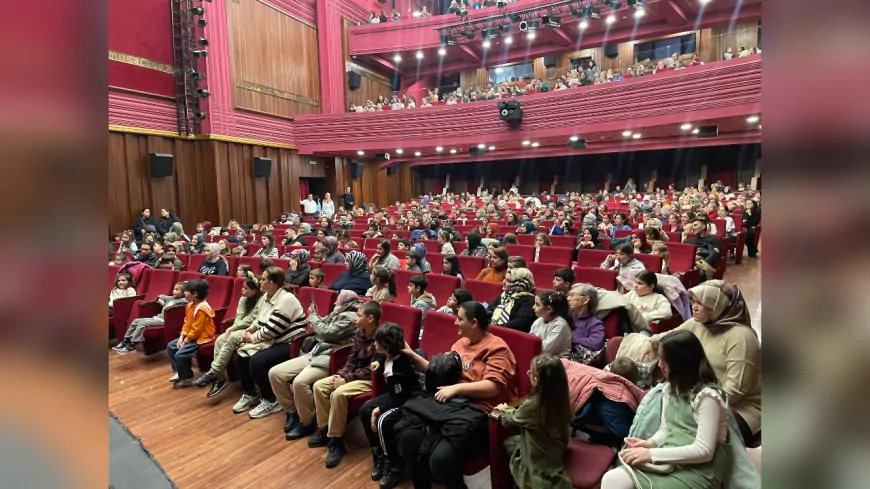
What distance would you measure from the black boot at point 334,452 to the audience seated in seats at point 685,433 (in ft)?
5.17

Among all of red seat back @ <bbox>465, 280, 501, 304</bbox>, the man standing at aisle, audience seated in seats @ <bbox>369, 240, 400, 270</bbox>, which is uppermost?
the man standing at aisle

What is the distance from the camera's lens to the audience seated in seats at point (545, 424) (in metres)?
2.10

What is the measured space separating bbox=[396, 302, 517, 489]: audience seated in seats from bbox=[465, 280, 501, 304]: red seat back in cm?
152

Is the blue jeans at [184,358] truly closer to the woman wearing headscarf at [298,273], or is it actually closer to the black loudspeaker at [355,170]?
the woman wearing headscarf at [298,273]

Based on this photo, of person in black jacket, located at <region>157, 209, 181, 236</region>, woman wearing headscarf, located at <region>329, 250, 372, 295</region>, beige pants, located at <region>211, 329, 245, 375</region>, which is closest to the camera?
beige pants, located at <region>211, 329, 245, 375</region>

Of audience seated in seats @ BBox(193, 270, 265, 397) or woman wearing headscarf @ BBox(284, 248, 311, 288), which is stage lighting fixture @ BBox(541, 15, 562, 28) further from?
audience seated in seats @ BBox(193, 270, 265, 397)

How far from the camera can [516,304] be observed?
3.57 metres

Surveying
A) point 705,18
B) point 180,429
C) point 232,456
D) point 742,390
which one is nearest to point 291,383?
point 232,456

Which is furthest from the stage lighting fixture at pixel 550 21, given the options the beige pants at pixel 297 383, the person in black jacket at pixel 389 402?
the person in black jacket at pixel 389 402

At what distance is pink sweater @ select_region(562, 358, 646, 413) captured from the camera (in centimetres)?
235

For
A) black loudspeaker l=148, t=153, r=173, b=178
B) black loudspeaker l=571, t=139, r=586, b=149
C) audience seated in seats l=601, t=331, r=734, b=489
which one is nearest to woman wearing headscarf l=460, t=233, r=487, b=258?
audience seated in seats l=601, t=331, r=734, b=489

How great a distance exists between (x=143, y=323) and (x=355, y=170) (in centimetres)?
1289

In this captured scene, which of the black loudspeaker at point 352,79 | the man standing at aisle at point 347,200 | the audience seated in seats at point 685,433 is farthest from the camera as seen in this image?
the black loudspeaker at point 352,79

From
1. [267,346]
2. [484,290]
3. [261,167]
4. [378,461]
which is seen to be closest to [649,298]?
[484,290]
